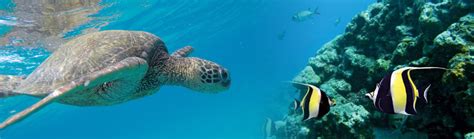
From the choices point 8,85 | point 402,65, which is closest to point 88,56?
point 8,85

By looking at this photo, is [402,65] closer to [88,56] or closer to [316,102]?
[316,102]

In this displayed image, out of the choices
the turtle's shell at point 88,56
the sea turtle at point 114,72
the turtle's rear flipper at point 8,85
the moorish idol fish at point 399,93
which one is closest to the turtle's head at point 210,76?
the sea turtle at point 114,72

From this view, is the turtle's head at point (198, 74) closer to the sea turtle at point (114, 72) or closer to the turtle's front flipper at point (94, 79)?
the sea turtle at point (114, 72)

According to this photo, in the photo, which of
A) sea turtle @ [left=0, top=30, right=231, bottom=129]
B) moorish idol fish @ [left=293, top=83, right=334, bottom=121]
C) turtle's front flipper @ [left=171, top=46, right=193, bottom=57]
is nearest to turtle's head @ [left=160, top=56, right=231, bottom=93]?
sea turtle @ [left=0, top=30, right=231, bottom=129]

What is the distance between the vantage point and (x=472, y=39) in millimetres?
4109

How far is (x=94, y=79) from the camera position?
158 inches

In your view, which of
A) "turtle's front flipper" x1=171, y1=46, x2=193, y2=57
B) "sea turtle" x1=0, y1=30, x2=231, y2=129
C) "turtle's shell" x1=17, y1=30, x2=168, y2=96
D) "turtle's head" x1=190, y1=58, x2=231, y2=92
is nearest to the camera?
"sea turtle" x1=0, y1=30, x2=231, y2=129

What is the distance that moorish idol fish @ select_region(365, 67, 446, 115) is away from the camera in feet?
7.43

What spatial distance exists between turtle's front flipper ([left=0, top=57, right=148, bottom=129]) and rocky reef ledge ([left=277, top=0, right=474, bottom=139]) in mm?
2709

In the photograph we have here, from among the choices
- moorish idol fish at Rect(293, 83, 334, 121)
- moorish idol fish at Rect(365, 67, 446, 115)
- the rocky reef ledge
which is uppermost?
the rocky reef ledge

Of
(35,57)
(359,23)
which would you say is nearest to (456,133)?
(359,23)

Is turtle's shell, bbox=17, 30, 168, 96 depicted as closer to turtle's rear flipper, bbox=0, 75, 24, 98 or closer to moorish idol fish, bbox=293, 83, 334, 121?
turtle's rear flipper, bbox=0, 75, 24, 98

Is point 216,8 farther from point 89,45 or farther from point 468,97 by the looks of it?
point 468,97

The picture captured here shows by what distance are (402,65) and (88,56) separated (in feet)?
14.5
